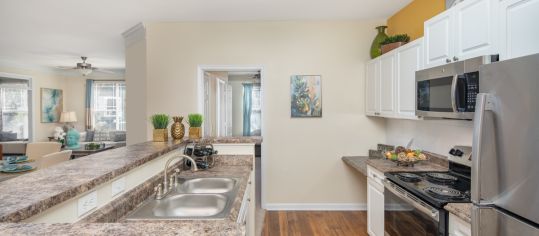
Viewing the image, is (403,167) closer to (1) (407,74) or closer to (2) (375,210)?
(2) (375,210)

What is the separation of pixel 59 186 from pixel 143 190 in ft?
2.09

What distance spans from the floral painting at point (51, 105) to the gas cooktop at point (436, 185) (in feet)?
27.3

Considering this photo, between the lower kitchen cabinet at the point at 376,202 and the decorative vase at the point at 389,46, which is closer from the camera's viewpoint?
the lower kitchen cabinet at the point at 376,202

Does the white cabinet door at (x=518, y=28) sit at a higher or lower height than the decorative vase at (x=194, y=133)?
higher

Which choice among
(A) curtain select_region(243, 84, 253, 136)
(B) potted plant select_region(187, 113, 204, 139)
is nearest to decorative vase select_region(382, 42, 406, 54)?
(B) potted plant select_region(187, 113, 204, 139)

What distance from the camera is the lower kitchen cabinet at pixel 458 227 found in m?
1.54

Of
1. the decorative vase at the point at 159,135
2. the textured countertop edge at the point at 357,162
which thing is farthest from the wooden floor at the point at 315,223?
the decorative vase at the point at 159,135

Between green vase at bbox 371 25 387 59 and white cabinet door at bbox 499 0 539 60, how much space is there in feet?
6.67

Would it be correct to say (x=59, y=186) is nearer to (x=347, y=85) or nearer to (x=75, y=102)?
(x=347, y=85)

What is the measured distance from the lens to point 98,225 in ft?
2.81

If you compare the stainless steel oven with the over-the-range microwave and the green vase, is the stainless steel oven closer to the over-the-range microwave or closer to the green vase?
the over-the-range microwave

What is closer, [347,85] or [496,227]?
[496,227]

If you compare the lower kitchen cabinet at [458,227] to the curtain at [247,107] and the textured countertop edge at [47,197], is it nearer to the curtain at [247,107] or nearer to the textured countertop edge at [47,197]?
the textured countertop edge at [47,197]

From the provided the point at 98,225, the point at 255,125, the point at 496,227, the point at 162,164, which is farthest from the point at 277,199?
the point at 255,125
